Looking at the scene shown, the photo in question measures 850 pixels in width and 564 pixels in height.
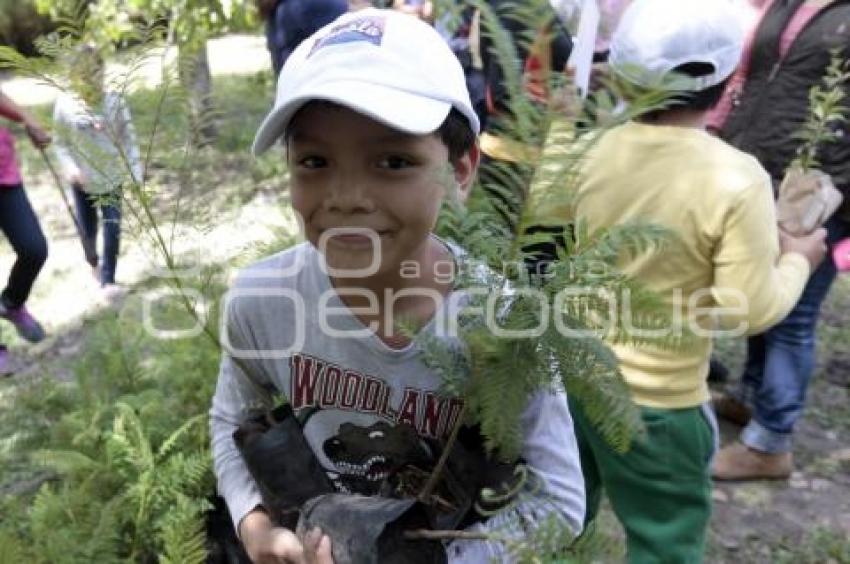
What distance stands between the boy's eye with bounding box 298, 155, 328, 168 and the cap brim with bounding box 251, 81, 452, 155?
76 mm

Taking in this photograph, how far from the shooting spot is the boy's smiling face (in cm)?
125

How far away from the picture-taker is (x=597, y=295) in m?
1.06

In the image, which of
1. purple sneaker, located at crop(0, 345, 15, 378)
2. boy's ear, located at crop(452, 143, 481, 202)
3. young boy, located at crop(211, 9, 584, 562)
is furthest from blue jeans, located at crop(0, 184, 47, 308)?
boy's ear, located at crop(452, 143, 481, 202)

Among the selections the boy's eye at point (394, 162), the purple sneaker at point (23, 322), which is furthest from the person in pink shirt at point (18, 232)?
the boy's eye at point (394, 162)

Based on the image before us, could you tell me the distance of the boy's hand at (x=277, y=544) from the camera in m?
1.32

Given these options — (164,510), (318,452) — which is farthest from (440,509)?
(164,510)

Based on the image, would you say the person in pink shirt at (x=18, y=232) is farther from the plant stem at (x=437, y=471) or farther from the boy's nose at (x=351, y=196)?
the plant stem at (x=437, y=471)

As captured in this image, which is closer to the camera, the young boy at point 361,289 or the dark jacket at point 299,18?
the young boy at point 361,289

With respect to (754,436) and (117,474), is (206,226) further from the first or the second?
(754,436)

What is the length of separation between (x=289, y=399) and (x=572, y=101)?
2.86 feet

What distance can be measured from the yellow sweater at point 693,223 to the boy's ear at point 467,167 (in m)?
0.60

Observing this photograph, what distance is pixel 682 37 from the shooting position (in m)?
1.96

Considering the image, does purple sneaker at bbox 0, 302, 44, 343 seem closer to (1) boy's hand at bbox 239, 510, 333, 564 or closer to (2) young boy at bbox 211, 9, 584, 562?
(2) young boy at bbox 211, 9, 584, 562

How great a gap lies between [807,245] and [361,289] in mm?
1417
